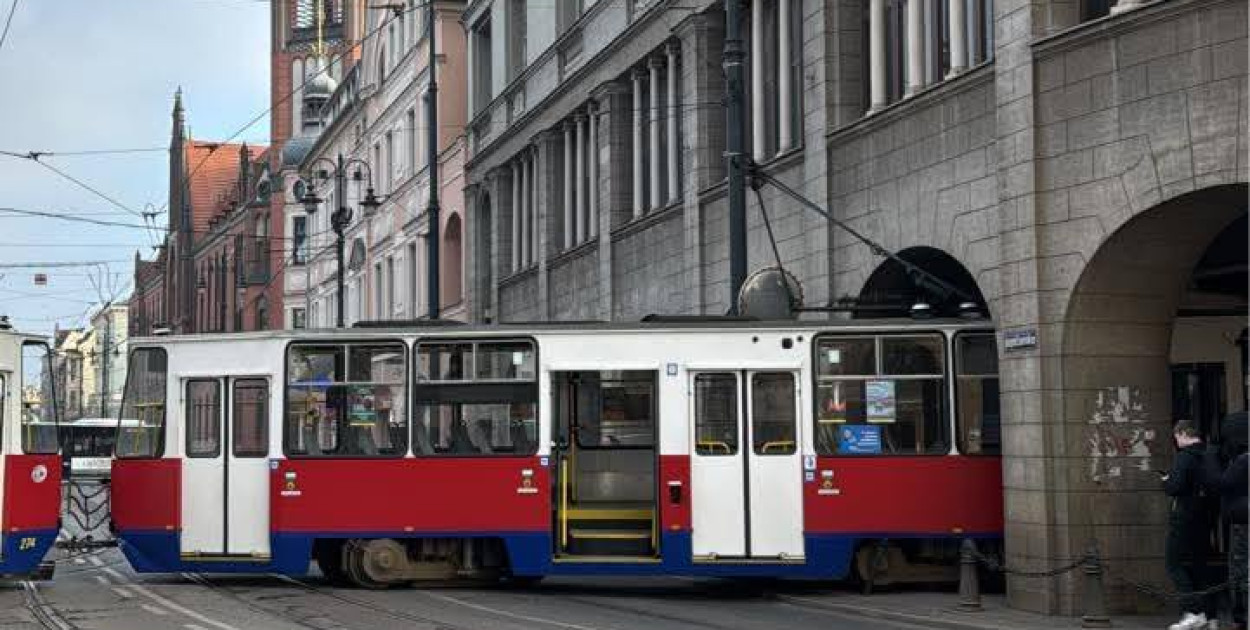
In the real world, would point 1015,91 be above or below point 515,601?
above

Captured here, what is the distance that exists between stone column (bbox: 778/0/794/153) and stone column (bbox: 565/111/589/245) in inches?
436

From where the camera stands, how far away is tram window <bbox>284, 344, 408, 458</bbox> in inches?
733

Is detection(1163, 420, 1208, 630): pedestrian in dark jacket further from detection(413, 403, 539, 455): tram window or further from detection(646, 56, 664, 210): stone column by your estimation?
detection(646, 56, 664, 210): stone column

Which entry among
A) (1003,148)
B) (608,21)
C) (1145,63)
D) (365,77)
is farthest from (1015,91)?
(365,77)

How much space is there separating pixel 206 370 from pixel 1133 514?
→ 32.2ft

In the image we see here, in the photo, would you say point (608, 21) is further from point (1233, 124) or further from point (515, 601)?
point (1233, 124)

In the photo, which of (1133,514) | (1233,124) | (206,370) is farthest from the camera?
(206,370)

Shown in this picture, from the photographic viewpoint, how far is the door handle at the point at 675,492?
18094 millimetres

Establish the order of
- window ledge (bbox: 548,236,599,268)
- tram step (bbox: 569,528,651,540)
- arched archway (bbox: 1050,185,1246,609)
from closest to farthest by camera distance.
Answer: arched archway (bbox: 1050,185,1246,609)
tram step (bbox: 569,528,651,540)
window ledge (bbox: 548,236,599,268)

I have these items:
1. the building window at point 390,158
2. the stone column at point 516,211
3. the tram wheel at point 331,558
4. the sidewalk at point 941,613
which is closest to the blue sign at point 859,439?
the sidewalk at point 941,613

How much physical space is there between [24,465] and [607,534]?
6185mm

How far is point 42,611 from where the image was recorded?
16.3 meters

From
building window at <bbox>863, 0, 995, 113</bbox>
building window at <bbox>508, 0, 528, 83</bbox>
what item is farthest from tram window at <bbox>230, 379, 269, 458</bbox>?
building window at <bbox>508, 0, 528, 83</bbox>

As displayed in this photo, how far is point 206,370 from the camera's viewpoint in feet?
62.5
